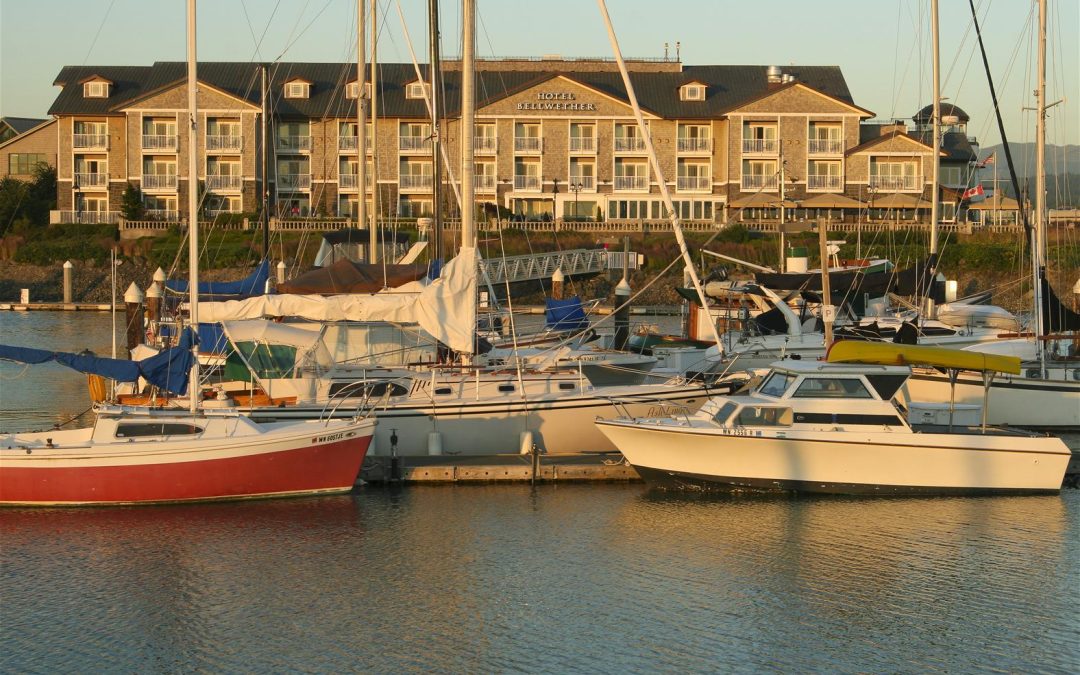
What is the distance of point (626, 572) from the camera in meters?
18.8

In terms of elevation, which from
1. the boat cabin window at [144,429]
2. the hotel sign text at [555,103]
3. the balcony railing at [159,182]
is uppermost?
the hotel sign text at [555,103]

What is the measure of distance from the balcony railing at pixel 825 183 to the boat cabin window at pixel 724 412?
62.7m

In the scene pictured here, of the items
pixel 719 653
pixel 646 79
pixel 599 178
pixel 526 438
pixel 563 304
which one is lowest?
pixel 719 653

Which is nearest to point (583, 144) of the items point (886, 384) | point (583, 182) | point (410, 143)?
point (583, 182)

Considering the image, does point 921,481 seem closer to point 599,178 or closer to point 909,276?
point 909,276

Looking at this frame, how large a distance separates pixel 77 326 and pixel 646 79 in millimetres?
42341

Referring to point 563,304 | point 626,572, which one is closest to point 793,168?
point 563,304

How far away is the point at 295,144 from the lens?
8394 centimetres

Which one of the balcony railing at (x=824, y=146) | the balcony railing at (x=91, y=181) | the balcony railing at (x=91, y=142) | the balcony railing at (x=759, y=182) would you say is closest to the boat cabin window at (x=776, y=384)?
the balcony railing at (x=759, y=182)

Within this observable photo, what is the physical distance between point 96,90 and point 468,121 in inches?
2650

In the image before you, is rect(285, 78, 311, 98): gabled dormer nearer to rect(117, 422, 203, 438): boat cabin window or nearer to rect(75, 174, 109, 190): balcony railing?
rect(75, 174, 109, 190): balcony railing

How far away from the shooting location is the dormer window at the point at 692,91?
85062mm

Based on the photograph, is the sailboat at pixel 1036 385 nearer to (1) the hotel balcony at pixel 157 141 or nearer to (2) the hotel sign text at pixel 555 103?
(2) the hotel sign text at pixel 555 103

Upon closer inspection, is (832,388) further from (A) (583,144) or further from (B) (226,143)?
(B) (226,143)
